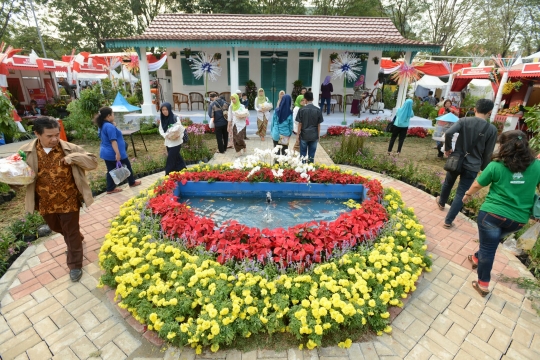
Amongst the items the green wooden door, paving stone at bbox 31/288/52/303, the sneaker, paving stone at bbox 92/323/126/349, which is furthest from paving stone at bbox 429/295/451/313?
the green wooden door

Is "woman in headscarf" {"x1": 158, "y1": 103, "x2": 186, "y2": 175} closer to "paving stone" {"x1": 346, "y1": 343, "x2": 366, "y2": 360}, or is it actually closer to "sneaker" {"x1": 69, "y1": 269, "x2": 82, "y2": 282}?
"sneaker" {"x1": 69, "y1": 269, "x2": 82, "y2": 282}

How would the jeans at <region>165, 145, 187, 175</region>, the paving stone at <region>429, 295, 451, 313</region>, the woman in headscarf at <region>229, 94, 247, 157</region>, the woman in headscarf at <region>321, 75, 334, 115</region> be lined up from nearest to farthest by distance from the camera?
the paving stone at <region>429, 295, 451, 313</region> → the jeans at <region>165, 145, 187, 175</region> → the woman in headscarf at <region>229, 94, 247, 157</region> → the woman in headscarf at <region>321, 75, 334, 115</region>

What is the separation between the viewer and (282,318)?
2.54 metres

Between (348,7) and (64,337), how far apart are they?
100 feet

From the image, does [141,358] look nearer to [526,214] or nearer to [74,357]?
[74,357]

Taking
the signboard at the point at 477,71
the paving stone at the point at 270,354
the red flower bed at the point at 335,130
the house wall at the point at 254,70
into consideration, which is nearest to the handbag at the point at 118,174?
the paving stone at the point at 270,354

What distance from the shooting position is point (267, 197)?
16.2ft

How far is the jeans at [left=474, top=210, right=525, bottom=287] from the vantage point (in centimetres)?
274

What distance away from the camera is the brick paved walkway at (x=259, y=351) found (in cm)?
238

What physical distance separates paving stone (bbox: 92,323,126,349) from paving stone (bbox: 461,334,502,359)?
296 centimetres

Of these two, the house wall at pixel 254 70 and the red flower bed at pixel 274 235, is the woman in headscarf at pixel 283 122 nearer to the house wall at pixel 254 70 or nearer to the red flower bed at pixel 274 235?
the red flower bed at pixel 274 235

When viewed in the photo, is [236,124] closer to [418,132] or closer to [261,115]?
[261,115]

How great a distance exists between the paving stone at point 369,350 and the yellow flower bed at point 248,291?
0.15m

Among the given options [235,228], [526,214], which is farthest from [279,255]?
[526,214]
